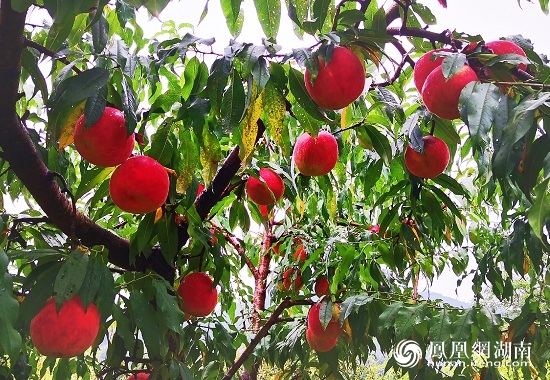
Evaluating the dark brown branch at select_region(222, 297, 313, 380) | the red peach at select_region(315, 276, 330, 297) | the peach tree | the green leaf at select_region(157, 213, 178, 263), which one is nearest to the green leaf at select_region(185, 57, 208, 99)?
the peach tree

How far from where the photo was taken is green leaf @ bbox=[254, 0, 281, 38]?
862 mm

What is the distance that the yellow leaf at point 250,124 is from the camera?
0.94 meters

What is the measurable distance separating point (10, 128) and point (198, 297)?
0.67 meters

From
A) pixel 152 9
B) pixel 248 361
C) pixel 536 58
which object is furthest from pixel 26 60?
pixel 248 361

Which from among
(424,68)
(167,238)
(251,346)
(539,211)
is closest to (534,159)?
(539,211)

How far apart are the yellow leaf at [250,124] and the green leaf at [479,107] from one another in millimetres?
371

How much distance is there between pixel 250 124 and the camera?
3.13ft

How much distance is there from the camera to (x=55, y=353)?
920mm

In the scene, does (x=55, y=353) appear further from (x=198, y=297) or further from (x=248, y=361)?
(x=248, y=361)

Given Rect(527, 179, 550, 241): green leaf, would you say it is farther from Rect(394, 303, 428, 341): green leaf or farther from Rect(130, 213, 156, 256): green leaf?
Rect(130, 213, 156, 256): green leaf

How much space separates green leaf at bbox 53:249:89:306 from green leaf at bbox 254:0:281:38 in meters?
0.51

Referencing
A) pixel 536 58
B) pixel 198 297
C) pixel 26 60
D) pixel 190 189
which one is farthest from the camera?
pixel 198 297

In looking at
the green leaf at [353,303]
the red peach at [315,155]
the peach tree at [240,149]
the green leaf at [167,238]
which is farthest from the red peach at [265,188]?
the green leaf at [353,303]

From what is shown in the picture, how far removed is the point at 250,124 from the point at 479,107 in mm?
417
